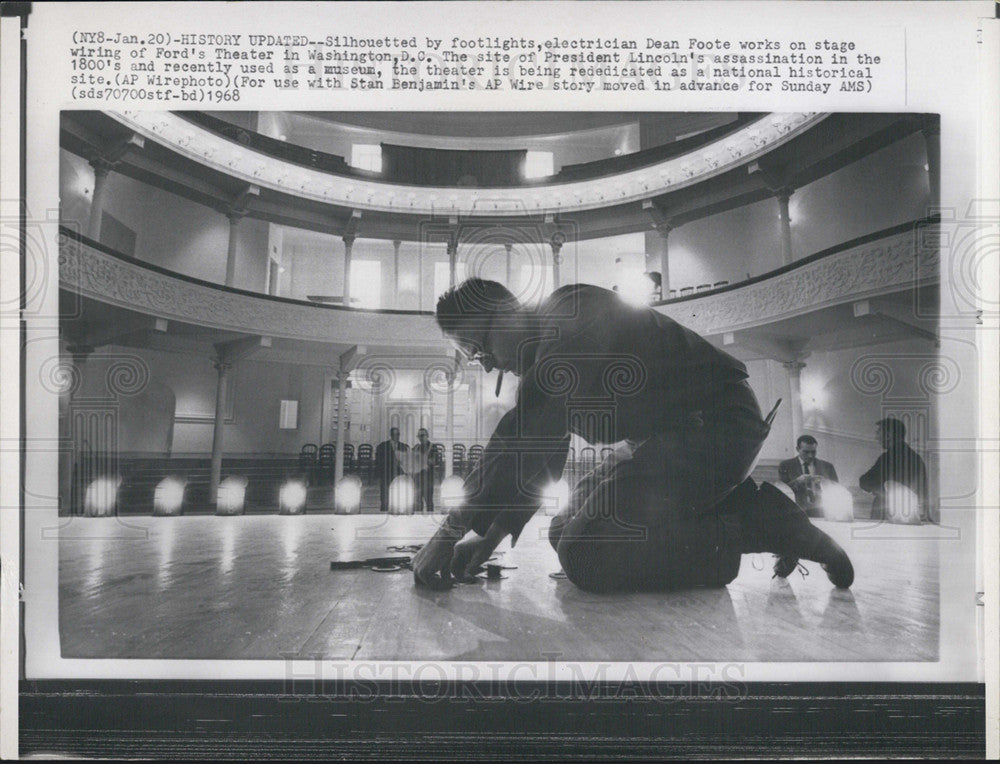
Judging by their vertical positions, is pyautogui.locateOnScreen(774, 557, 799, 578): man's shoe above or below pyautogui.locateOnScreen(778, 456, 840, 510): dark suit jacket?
below

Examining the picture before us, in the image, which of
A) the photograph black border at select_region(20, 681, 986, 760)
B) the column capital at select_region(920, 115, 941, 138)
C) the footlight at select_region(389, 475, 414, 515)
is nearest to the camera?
the photograph black border at select_region(20, 681, 986, 760)

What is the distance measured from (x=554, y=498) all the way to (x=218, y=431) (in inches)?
54.6

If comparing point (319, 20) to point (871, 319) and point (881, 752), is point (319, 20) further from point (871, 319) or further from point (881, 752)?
point (881, 752)

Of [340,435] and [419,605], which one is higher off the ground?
[340,435]

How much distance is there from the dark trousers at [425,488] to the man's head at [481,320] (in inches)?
19.8

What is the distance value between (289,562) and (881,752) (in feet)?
7.47

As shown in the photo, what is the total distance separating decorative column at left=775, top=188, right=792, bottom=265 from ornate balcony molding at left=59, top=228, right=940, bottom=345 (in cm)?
5

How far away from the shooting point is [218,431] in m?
1.84

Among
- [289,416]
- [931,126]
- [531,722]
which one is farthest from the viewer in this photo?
[289,416]

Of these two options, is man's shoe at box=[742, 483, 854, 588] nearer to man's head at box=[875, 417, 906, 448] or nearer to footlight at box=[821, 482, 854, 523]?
footlight at box=[821, 482, 854, 523]

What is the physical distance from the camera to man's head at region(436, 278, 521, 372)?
6.03 ft

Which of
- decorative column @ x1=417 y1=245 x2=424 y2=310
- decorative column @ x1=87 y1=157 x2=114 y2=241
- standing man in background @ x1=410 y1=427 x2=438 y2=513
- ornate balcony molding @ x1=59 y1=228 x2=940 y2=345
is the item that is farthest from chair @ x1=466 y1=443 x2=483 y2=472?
decorative column @ x1=87 y1=157 x2=114 y2=241

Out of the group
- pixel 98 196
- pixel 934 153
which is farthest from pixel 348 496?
pixel 934 153

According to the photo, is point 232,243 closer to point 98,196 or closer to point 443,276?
point 98,196
